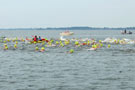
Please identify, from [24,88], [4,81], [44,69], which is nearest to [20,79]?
[4,81]

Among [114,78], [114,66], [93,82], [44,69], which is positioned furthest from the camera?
[114,66]

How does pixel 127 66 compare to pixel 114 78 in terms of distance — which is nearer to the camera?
pixel 114 78

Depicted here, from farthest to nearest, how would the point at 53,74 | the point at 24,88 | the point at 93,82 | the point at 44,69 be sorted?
the point at 44,69, the point at 53,74, the point at 93,82, the point at 24,88

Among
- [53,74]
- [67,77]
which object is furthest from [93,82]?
[53,74]

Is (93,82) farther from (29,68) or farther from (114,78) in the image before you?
(29,68)

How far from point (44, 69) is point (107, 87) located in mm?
9054

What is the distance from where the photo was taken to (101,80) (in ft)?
78.1

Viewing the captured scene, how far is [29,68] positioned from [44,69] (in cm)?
158

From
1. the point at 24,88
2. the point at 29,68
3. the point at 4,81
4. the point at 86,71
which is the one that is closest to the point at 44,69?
the point at 29,68

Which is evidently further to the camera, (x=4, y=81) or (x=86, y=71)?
(x=86, y=71)

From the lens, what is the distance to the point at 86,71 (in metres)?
28.0

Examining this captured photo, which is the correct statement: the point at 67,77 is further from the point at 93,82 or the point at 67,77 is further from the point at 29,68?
the point at 29,68

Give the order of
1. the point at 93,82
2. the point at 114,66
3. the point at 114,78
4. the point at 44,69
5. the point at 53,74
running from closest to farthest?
the point at 93,82 → the point at 114,78 → the point at 53,74 → the point at 44,69 → the point at 114,66

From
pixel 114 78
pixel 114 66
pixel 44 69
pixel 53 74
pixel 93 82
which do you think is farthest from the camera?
pixel 114 66
